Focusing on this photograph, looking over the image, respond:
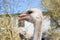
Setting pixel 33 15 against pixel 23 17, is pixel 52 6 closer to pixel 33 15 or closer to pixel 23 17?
pixel 33 15

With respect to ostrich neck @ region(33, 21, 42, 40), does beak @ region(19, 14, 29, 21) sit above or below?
above

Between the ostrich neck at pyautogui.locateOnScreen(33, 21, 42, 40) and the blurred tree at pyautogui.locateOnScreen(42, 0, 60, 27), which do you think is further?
the blurred tree at pyautogui.locateOnScreen(42, 0, 60, 27)

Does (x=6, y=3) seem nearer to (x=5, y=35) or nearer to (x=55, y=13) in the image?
(x=5, y=35)

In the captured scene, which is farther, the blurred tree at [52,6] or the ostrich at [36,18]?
the blurred tree at [52,6]

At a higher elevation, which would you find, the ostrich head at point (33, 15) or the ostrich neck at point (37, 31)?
the ostrich head at point (33, 15)

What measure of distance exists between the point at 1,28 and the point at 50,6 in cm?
533

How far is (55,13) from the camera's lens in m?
9.64

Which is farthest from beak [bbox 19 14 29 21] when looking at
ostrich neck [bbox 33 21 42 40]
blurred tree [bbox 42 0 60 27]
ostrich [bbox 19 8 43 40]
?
blurred tree [bbox 42 0 60 27]

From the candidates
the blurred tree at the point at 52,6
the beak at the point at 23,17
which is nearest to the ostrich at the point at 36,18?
the beak at the point at 23,17

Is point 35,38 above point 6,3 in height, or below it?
below

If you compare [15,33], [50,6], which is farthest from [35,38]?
[50,6]

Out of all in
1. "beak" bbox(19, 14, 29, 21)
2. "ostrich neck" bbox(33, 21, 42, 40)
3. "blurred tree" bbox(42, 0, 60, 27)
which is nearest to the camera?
"beak" bbox(19, 14, 29, 21)

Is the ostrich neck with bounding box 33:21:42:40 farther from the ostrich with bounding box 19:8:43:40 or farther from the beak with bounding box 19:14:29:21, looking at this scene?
the beak with bounding box 19:14:29:21

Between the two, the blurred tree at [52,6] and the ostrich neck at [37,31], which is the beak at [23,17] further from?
the blurred tree at [52,6]
